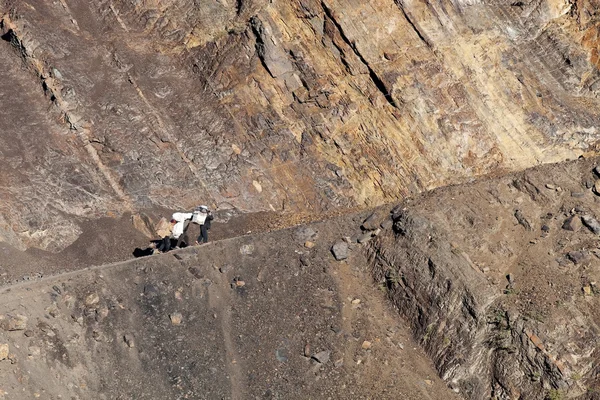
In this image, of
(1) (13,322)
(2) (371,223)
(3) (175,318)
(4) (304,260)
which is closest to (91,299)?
(1) (13,322)

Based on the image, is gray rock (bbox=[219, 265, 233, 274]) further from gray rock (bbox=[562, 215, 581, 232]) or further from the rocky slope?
gray rock (bbox=[562, 215, 581, 232])

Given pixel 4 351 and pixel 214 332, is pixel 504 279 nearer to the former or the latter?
pixel 214 332

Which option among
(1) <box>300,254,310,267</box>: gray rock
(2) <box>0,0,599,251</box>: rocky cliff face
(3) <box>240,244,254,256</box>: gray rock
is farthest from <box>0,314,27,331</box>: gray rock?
(1) <box>300,254,310,267</box>: gray rock

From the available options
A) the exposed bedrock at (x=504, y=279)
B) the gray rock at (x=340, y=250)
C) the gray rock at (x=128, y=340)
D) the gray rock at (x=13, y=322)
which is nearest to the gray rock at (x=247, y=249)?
the gray rock at (x=340, y=250)

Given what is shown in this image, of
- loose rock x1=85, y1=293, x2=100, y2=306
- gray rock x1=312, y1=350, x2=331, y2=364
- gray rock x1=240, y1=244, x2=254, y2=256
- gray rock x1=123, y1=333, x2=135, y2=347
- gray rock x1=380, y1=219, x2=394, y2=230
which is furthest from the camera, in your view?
gray rock x1=240, y1=244, x2=254, y2=256

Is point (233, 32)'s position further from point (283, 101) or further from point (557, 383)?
point (557, 383)

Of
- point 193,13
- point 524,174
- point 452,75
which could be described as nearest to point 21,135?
point 193,13
